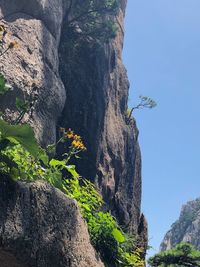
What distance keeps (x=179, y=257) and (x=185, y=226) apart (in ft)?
275

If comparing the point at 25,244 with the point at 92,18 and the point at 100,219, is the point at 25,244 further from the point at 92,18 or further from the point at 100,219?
the point at 92,18

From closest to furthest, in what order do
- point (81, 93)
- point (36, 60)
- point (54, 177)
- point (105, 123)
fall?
point (54, 177), point (36, 60), point (81, 93), point (105, 123)

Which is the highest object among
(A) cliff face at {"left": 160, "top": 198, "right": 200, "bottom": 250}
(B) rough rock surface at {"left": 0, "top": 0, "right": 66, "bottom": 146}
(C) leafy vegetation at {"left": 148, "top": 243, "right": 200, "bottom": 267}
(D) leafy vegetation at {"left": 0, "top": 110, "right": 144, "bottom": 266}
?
(A) cliff face at {"left": 160, "top": 198, "right": 200, "bottom": 250}

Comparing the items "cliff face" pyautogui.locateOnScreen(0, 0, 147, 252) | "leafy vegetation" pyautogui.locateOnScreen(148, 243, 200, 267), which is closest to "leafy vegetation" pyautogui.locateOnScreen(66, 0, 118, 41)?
"cliff face" pyautogui.locateOnScreen(0, 0, 147, 252)

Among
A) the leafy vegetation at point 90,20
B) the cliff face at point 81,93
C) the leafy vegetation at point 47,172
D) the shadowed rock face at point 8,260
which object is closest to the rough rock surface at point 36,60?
the cliff face at point 81,93

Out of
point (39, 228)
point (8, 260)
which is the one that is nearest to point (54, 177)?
point (39, 228)

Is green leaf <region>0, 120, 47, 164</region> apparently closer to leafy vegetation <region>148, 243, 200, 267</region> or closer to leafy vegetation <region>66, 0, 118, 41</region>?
leafy vegetation <region>66, 0, 118, 41</region>

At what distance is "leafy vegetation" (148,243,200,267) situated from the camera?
66.8 feet

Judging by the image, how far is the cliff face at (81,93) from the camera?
450 inches

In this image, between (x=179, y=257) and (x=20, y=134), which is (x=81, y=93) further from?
(x=20, y=134)

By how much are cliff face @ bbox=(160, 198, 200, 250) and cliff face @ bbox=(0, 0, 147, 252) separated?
71423 mm

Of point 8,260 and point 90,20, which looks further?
point 90,20

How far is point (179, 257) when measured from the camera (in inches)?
812

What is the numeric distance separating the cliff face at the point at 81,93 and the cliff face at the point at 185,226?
71.4 metres
